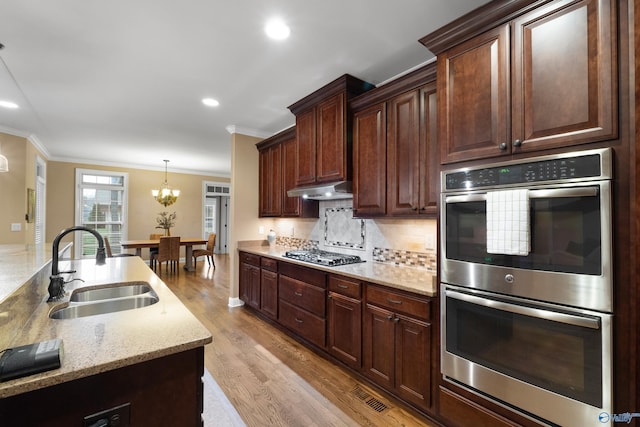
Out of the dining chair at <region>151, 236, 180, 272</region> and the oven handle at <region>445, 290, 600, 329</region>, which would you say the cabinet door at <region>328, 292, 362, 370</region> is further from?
the dining chair at <region>151, 236, 180, 272</region>

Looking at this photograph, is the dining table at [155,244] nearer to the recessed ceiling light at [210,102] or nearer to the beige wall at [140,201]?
the beige wall at [140,201]

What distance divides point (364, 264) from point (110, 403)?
218cm

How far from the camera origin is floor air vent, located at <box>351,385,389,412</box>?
6.58ft

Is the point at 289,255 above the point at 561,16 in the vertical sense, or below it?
below

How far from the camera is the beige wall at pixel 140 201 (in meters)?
6.61

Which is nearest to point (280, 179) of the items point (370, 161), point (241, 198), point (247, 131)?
point (241, 198)

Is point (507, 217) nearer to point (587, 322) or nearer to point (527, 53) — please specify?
point (587, 322)

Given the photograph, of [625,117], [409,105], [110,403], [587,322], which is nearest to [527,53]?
[625,117]

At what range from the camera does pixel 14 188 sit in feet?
14.8

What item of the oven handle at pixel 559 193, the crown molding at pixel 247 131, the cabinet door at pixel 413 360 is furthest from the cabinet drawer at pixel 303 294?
the crown molding at pixel 247 131

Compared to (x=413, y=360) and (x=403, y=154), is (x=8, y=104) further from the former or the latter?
(x=413, y=360)

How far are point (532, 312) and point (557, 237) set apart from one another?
1.24ft

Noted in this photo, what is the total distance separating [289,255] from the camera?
329 cm

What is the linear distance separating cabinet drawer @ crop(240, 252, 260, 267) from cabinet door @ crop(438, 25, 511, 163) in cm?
272
